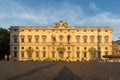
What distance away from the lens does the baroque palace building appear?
85688 millimetres

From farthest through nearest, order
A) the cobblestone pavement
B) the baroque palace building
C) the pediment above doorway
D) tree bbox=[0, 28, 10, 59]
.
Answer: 1. tree bbox=[0, 28, 10, 59]
2. the pediment above doorway
3. the baroque palace building
4. the cobblestone pavement

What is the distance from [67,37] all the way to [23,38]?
13.6 metres

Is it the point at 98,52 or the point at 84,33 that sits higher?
the point at 84,33

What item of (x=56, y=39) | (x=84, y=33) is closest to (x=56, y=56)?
(x=56, y=39)

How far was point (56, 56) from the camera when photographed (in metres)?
85.8

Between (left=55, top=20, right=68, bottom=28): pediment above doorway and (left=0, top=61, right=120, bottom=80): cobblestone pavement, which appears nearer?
(left=0, top=61, right=120, bottom=80): cobblestone pavement

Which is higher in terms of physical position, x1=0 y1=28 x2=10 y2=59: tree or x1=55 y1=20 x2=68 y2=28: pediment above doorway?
x1=55 y1=20 x2=68 y2=28: pediment above doorway

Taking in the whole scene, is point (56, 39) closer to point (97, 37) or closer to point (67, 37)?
point (67, 37)

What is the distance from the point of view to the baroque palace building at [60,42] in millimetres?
85688

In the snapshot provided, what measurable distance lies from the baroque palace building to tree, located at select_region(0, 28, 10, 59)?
485 centimetres

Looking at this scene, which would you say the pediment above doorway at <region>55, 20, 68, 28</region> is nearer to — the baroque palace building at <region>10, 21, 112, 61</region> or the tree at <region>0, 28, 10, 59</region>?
the baroque palace building at <region>10, 21, 112, 61</region>

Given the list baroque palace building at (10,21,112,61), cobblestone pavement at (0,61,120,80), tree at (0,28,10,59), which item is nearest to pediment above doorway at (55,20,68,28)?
baroque palace building at (10,21,112,61)

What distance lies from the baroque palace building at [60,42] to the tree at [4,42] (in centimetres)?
485

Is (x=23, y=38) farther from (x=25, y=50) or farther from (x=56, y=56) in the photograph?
(x=56, y=56)
